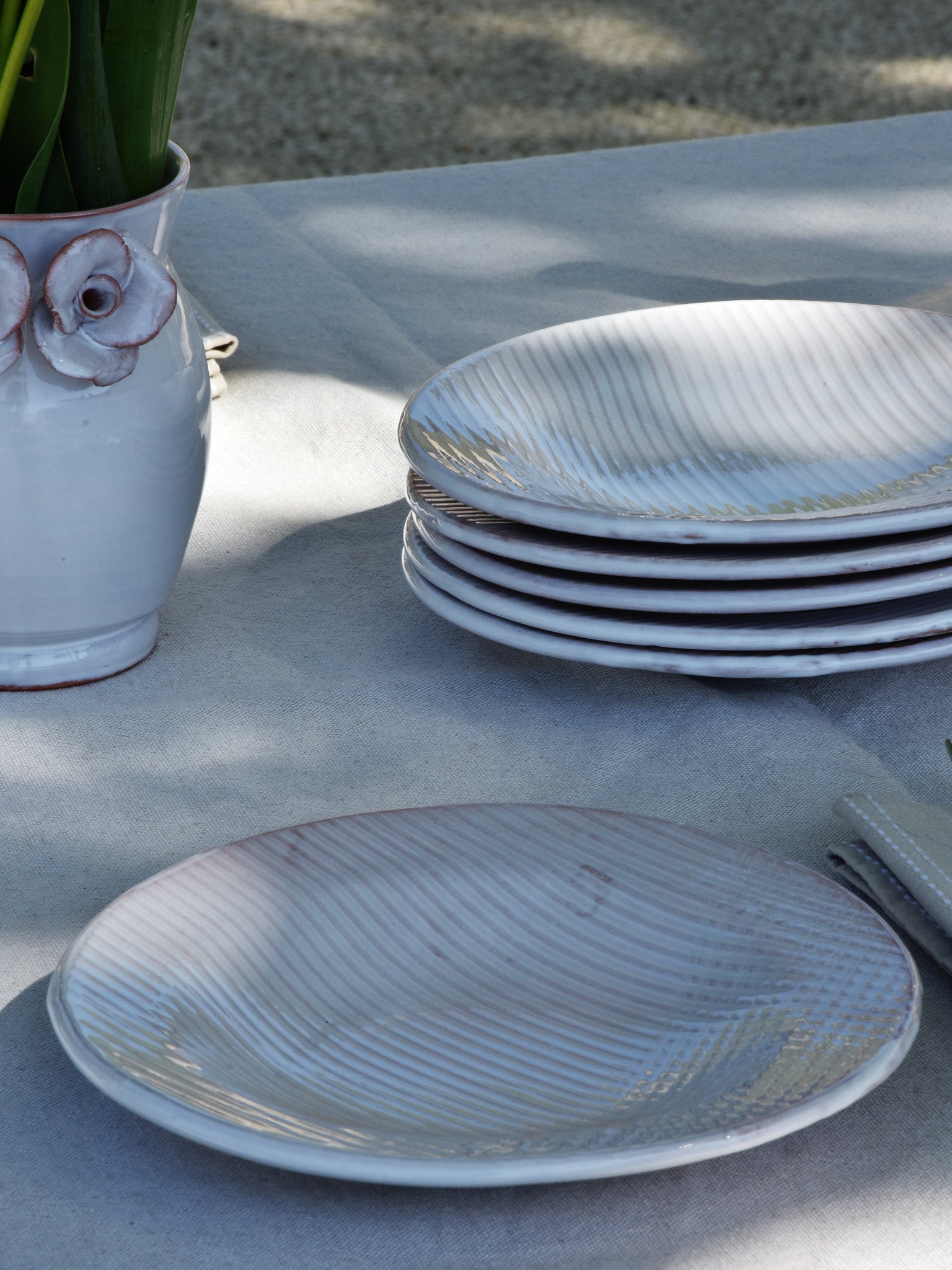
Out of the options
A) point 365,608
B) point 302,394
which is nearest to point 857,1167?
point 365,608

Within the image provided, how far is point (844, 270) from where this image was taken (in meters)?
1.12

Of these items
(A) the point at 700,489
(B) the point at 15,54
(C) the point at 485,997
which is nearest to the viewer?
(C) the point at 485,997

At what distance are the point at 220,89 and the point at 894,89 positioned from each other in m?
1.70

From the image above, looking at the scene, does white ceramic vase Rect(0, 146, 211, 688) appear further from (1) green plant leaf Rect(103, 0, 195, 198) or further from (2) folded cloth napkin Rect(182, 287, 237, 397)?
(2) folded cloth napkin Rect(182, 287, 237, 397)

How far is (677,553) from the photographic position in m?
0.65

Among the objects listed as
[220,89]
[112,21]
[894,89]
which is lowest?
[220,89]

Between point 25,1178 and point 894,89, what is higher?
point 25,1178

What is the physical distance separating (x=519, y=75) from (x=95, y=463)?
11.8ft

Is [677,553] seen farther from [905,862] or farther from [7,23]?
[7,23]

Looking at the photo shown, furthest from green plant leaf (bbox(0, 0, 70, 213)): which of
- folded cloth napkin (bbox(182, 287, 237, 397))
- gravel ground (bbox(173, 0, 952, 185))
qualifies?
gravel ground (bbox(173, 0, 952, 185))

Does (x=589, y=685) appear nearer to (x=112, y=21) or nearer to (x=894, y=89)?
(x=112, y=21)

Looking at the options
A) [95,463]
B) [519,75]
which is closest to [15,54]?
[95,463]

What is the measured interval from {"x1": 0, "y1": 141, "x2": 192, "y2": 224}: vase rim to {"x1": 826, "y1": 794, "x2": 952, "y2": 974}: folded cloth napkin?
1.24 feet

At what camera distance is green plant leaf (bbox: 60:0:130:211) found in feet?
2.10
